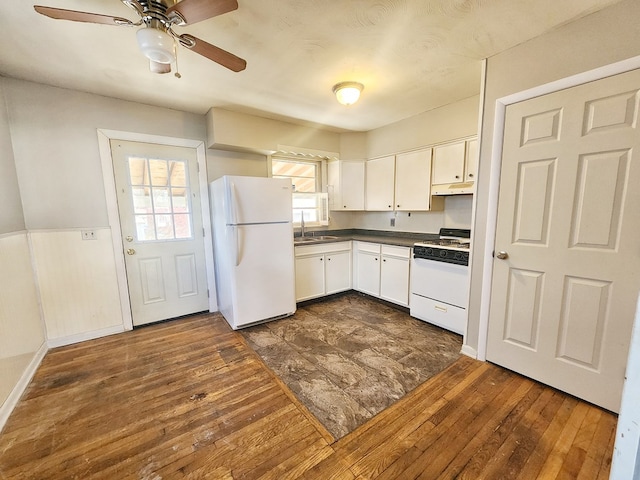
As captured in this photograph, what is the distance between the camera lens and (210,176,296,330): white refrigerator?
269 centimetres

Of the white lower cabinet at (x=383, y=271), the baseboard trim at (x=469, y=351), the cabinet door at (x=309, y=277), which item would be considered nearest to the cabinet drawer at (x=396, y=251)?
the white lower cabinet at (x=383, y=271)

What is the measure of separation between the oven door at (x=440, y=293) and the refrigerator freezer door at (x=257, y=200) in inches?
63.9

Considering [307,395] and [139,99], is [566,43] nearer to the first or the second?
[307,395]

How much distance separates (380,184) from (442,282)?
1.62m

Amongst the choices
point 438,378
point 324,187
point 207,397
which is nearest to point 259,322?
point 207,397

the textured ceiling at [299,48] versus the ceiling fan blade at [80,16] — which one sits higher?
the textured ceiling at [299,48]

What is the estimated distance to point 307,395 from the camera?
181cm

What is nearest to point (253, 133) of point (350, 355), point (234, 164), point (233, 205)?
point (234, 164)

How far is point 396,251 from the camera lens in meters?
3.17

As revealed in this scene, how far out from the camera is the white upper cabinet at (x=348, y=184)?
3.88m

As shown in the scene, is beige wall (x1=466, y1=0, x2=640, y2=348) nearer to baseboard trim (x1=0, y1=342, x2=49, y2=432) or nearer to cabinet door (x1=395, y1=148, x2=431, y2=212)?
cabinet door (x1=395, y1=148, x2=431, y2=212)

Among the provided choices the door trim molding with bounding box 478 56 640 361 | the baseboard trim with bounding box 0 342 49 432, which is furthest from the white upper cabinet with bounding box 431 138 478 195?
the baseboard trim with bounding box 0 342 49 432

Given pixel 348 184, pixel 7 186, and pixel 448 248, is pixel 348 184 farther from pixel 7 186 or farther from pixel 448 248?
pixel 7 186

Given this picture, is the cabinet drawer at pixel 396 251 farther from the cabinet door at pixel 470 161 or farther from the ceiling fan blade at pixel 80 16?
the ceiling fan blade at pixel 80 16
